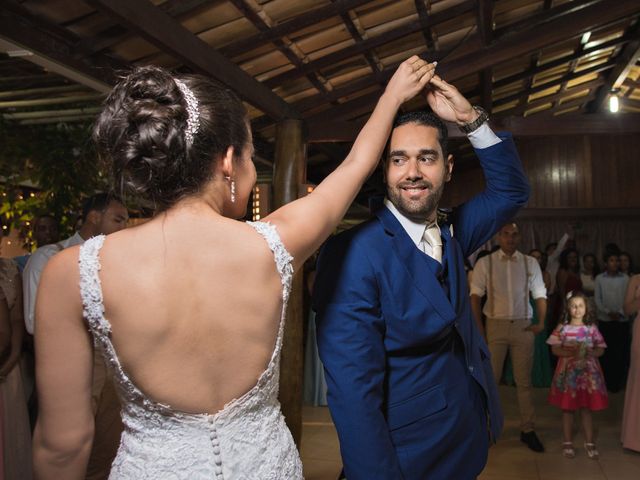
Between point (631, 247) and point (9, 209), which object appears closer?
point (9, 209)

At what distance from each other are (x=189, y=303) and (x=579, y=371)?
4299mm

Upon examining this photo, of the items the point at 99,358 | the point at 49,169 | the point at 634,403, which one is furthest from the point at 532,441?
the point at 49,169

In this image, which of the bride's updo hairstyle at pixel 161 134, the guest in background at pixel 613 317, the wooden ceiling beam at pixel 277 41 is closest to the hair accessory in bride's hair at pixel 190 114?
the bride's updo hairstyle at pixel 161 134

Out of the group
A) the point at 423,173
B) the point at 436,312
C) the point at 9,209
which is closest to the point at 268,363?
the point at 436,312

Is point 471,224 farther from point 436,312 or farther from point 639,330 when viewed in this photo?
point 639,330

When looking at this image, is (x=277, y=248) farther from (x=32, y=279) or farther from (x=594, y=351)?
(x=594, y=351)

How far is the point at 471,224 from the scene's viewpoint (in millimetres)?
1938

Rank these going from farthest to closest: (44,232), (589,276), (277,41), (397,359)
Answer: (589,276)
(277,41)
(44,232)
(397,359)

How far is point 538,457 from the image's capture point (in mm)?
4629

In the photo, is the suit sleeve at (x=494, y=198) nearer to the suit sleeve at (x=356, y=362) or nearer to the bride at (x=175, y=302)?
the suit sleeve at (x=356, y=362)

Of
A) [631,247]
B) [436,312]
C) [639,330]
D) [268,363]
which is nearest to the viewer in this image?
[268,363]

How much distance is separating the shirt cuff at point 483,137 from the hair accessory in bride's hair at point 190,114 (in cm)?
90

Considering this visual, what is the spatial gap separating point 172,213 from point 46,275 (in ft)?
0.79

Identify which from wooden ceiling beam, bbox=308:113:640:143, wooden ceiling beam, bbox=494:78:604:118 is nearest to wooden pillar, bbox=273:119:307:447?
wooden ceiling beam, bbox=308:113:640:143
